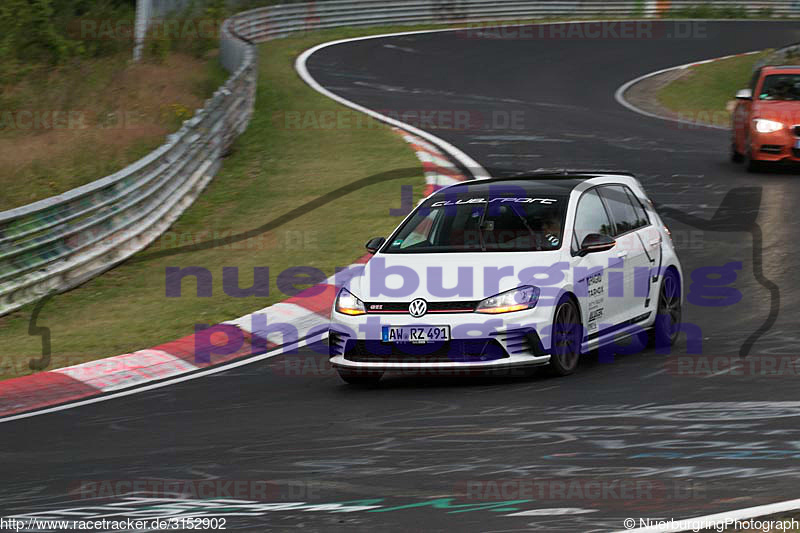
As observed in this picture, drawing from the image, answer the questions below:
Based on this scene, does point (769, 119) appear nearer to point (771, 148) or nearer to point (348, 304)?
point (771, 148)

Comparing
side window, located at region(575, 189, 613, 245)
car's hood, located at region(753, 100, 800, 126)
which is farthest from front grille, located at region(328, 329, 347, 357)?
car's hood, located at region(753, 100, 800, 126)

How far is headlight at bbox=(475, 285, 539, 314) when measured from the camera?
866cm

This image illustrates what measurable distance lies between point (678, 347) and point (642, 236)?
94 centimetres

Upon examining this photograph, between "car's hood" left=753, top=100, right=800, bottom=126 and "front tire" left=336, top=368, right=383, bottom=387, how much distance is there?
1089 centimetres

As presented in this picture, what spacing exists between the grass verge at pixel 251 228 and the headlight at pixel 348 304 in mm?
2529

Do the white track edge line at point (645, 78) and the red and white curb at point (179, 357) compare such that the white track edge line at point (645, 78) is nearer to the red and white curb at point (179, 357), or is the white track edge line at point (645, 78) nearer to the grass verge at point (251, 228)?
the grass verge at point (251, 228)

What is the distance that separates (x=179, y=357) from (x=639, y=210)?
398cm

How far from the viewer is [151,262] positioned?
14570mm

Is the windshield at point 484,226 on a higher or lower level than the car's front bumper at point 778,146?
higher

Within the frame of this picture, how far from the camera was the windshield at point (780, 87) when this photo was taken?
62.2 feet

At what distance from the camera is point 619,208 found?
1035 centimetres

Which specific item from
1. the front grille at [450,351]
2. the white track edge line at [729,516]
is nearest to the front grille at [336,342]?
the front grille at [450,351]

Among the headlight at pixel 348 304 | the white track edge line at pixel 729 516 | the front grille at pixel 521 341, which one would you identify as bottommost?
the front grille at pixel 521 341

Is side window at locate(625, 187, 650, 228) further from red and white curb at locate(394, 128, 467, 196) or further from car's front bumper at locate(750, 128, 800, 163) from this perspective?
car's front bumper at locate(750, 128, 800, 163)
